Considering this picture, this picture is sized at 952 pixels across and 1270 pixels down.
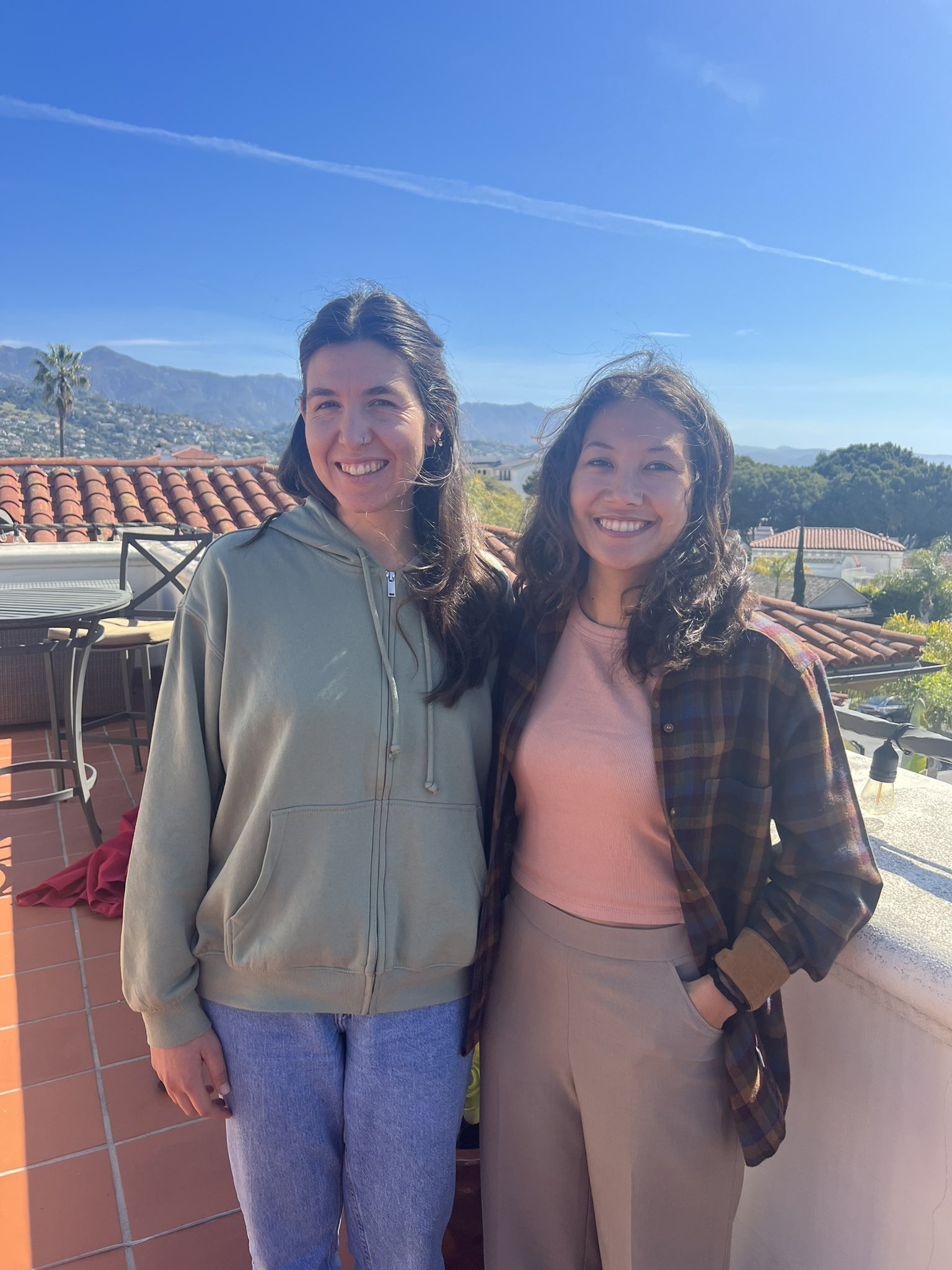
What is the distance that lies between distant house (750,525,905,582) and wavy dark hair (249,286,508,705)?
2182 inches

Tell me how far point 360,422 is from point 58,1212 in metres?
1.68

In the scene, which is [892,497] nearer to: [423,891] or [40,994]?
Answer: [40,994]

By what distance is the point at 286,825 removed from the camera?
1030mm

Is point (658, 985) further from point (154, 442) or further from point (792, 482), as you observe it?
point (792, 482)

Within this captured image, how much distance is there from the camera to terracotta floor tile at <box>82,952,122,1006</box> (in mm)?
2238

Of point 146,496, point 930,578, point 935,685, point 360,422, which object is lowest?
point 935,685

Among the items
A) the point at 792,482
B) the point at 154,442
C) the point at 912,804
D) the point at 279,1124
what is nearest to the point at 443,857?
the point at 279,1124

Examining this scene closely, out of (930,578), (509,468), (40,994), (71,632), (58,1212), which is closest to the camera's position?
(58,1212)

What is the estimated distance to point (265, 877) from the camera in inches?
40.5

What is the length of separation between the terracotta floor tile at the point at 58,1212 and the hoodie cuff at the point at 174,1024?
2.75ft

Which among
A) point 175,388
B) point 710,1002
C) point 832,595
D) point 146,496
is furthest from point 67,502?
point 175,388

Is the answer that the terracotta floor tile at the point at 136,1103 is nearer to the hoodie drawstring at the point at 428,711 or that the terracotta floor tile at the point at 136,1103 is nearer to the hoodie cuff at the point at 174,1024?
the hoodie cuff at the point at 174,1024

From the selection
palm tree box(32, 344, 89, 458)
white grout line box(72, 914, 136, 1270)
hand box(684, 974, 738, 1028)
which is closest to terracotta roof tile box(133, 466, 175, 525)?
white grout line box(72, 914, 136, 1270)

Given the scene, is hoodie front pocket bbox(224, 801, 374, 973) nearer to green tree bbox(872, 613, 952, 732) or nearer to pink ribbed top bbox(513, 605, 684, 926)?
pink ribbed top bbox(513, 605, 684, 926)
